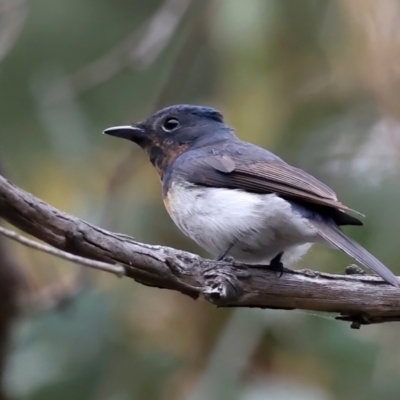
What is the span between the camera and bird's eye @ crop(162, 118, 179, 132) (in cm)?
477

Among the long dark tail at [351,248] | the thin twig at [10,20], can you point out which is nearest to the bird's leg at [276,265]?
the long dark tail at [351,248]

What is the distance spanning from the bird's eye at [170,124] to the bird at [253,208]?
36 centimetres

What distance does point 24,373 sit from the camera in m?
4.89

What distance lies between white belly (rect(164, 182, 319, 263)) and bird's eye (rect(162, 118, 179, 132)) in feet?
2.80

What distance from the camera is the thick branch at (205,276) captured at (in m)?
2.84

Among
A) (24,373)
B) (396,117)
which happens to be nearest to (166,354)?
(24,373)

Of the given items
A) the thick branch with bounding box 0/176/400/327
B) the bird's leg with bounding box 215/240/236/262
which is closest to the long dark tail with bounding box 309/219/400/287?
the thick branch with bounding box 0/176/400/327

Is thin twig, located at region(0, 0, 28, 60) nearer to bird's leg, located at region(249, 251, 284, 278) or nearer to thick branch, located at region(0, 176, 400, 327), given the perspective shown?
bird's leg, located at region(249, 251, 284, 278)

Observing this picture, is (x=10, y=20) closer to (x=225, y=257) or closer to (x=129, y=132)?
(x=129, y=132)

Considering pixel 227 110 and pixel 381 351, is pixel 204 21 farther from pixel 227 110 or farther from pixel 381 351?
pixel 381 351

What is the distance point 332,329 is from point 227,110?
2.08 m

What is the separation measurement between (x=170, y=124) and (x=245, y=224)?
1.22 meters

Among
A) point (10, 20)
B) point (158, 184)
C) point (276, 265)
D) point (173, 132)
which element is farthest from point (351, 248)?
point (10, 20)

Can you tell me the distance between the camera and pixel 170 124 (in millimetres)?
4805
